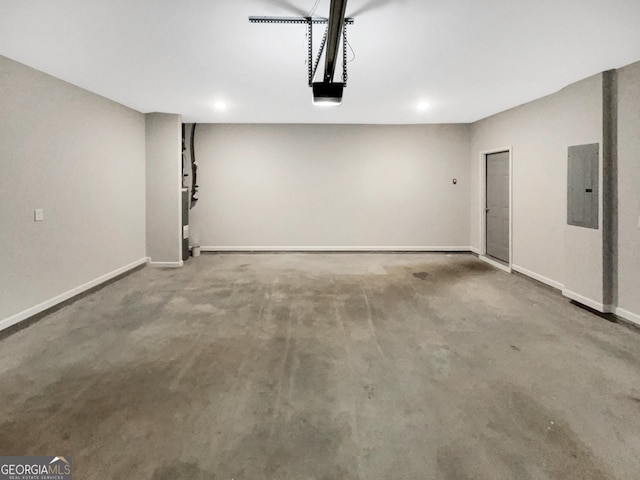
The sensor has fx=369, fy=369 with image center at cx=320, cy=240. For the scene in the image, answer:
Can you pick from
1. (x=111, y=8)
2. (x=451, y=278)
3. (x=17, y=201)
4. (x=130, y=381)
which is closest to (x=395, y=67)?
(x=111, y=8)

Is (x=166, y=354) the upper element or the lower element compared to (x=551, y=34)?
lower

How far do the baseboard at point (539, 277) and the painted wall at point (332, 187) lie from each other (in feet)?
6.29

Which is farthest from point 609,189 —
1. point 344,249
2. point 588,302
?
point 344,249

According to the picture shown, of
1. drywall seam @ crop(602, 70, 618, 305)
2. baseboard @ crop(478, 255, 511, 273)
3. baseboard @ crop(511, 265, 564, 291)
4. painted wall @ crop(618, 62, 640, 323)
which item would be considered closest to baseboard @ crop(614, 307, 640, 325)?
painted wall @ crop(618, 62, 640, 323)

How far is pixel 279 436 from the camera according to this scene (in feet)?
6.61

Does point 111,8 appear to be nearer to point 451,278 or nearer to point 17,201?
point 17,201

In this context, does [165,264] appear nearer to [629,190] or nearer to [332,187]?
[332,187]

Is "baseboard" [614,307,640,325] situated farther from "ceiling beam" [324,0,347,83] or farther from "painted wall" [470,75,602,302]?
"ceiling beam" [324,0,347,83]

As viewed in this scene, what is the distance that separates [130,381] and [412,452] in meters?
1.94

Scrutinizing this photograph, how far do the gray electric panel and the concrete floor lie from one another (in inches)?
41.3

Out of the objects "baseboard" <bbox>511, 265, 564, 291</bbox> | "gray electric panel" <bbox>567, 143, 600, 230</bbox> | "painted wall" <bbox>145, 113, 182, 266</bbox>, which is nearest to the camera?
"gray electric panel" <bbox>567, 143, 600, 230</bbox>

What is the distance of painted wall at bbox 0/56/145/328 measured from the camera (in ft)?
11.6

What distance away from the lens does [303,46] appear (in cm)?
339

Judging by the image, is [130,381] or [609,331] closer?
[130,381]
